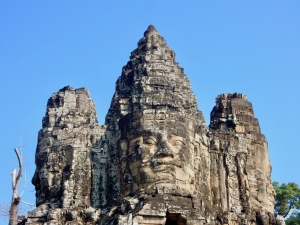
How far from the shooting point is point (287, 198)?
34094 mm

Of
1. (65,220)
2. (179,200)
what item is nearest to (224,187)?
(179,200)

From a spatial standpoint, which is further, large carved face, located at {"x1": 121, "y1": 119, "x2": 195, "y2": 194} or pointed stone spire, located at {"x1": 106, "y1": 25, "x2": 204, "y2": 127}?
pointed stone spire, located at {"x1": 106, "y1": 25, "x2": 204, "y2": 127}

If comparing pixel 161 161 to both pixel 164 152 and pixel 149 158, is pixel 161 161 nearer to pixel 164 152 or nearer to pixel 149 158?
pixel 164 152

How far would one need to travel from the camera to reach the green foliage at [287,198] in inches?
1330

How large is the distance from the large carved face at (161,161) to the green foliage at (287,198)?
13.3 metres

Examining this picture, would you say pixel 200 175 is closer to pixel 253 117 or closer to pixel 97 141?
pixel 97 141

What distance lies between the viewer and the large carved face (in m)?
20.9

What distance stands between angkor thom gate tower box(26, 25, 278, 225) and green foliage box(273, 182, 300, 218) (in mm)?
7681

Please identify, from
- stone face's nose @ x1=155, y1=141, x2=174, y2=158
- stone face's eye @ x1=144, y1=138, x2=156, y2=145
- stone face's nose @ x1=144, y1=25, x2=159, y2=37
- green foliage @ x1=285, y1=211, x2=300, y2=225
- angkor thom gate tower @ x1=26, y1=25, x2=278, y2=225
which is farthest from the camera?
green foliage @ x1=285, y1=211, x2=300, y2=225

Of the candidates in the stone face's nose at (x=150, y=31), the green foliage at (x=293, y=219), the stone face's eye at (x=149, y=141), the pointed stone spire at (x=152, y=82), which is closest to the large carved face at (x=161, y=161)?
the stone face's eye at (x=149, y=141)

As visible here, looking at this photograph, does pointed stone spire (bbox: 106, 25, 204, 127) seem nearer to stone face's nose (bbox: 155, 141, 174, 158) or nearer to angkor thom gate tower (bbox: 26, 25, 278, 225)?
angkor thom gate tower (bbox: 26, 25, 278, 225)

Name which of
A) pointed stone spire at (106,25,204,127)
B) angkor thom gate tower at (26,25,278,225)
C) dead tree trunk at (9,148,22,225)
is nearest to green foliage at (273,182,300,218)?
angkor thom gate tower at (26,25,278,225)

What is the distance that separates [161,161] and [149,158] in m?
0.52

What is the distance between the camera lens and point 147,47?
26203mm
